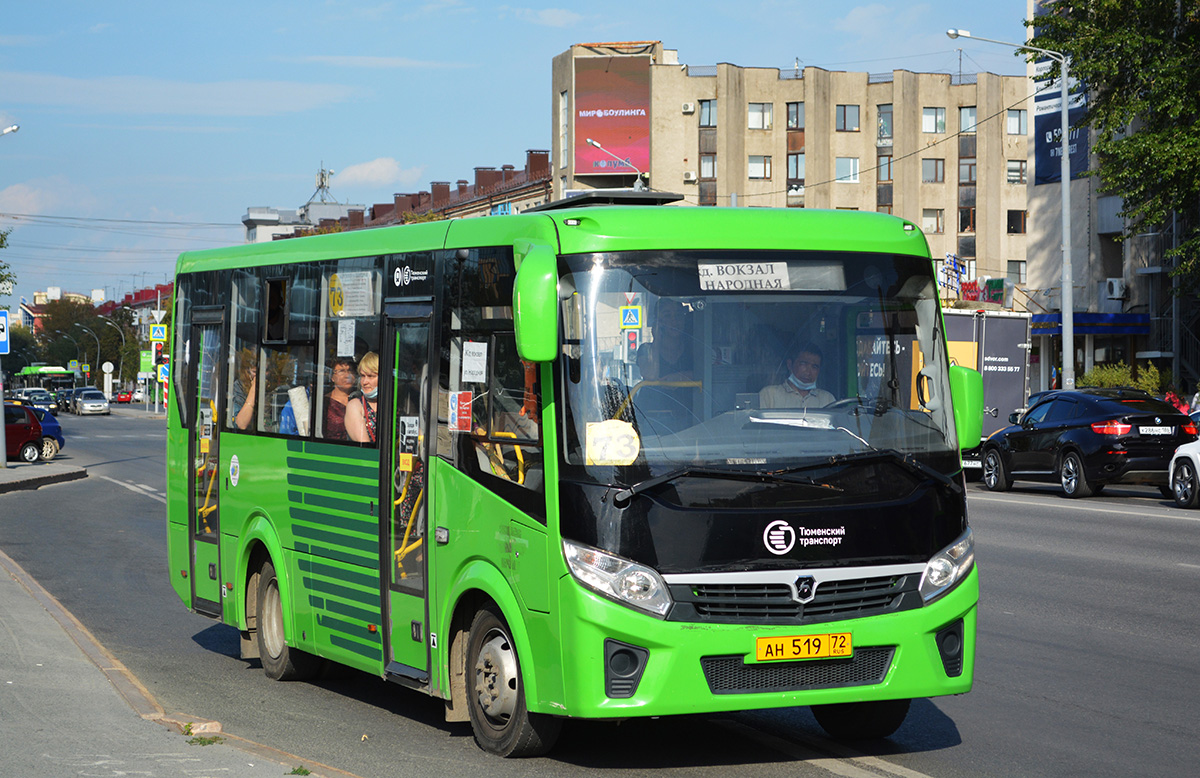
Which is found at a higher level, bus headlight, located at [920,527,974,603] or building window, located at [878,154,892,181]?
building window, located at [878,154,892,181]

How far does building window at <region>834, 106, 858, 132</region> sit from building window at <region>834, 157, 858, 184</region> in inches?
64.9

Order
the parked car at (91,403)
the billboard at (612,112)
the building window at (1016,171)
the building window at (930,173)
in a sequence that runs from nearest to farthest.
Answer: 1. the billboard at (612,112)
2. the building window at (1016,171)
3. the building window at (930,173)
4. the parked car at (91,403)

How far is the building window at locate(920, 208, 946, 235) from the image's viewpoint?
82188mm

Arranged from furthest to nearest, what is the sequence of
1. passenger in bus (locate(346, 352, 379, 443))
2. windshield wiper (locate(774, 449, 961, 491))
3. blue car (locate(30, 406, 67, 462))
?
Result: 1. blue car (locate(30, 406, 67, 462))
2. passenger in bus (locate(346, 352, 379, 443))
3. windshield wiper (locate(774, 449, 961, 491))

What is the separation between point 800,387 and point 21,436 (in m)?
34.4

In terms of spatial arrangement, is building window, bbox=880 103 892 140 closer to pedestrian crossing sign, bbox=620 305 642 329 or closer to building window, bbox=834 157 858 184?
building window, bbox=834 157 858 184

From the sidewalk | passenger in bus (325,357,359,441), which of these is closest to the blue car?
the sidewalk

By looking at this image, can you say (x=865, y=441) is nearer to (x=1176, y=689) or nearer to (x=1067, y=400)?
(x=1176, y=689)

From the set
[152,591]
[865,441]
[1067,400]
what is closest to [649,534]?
[865,441]

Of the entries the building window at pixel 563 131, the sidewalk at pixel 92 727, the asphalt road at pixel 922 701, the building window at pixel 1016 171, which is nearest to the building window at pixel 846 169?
the building window at pixel 1016 171

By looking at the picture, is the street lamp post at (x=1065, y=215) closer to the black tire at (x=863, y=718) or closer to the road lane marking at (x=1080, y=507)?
the road lane marking at (x=1080, y=507)

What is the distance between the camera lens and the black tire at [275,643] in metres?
9.48

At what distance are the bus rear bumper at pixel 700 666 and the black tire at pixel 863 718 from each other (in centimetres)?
68

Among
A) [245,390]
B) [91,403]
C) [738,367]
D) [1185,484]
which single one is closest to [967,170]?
[91,403]
